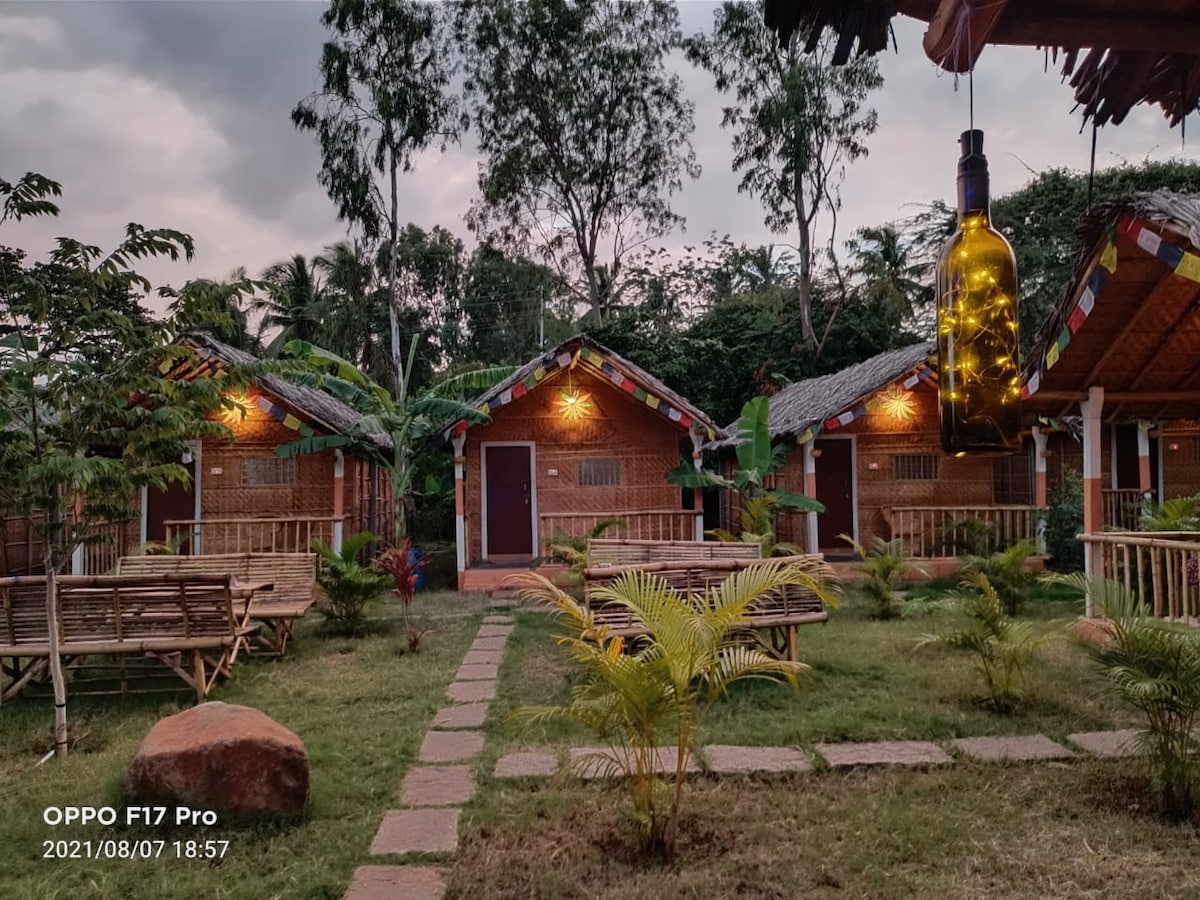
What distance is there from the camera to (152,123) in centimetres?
880

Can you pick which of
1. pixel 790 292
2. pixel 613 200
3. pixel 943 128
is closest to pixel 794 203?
pixel 790 292

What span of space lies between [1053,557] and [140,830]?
13.2 meters

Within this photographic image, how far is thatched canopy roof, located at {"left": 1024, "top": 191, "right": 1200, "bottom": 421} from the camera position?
4.47 m

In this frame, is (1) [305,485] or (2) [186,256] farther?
(1) [305,485]

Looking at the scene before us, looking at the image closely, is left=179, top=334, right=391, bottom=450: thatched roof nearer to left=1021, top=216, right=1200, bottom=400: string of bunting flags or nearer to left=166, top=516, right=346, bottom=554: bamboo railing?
left=166, top=516, right=346, bottom=554: bamboo railing

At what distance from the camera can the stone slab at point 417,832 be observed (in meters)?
3.77

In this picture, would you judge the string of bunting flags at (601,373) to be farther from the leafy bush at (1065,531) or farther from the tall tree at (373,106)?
the tall tree at (373,106)

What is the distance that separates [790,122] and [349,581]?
20.3 metres

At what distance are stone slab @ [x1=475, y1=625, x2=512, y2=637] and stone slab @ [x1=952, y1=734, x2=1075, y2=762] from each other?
17.1 feet

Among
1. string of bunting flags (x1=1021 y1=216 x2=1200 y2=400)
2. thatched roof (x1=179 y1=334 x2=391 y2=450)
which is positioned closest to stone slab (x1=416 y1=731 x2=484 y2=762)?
string of bunting flags (x1=1021 y1=216 x2=1200 y2=400)

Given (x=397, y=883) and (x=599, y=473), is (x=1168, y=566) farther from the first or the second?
(x=599, y=473)

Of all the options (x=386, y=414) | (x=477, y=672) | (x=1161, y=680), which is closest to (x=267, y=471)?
(x=386, y=414)

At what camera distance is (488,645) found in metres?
8.54

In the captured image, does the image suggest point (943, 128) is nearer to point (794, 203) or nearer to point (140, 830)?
point (140, 830)
